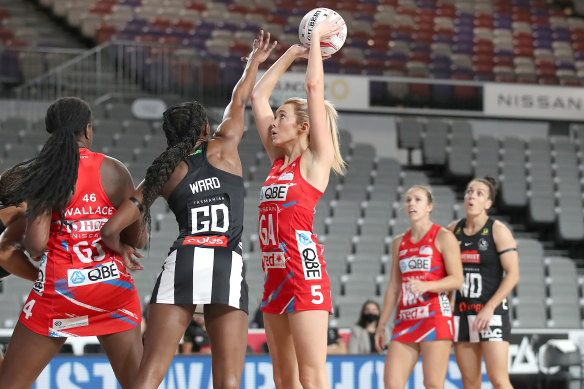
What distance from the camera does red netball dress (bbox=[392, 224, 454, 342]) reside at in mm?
6055

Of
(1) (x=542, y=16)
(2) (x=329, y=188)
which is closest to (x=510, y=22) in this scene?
(1) (x=542, y=16)

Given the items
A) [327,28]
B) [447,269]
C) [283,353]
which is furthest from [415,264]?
[327,28]

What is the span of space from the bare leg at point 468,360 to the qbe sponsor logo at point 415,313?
496 mm

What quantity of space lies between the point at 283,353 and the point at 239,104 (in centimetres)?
134

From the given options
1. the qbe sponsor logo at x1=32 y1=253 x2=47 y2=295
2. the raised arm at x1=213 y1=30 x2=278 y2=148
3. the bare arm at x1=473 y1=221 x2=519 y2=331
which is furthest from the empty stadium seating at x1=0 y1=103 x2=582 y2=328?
the qbe sponsor logo at x1=32 y1=253 x2=47 y2=295

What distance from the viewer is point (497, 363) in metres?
6.21

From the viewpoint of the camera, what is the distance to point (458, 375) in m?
8.00

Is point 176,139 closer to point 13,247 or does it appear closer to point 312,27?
point 13,247

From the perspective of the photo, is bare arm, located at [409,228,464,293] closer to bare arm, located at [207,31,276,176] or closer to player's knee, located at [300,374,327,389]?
player's knee, located at [300,374,327,389]

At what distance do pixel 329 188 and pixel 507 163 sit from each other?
11.8ft

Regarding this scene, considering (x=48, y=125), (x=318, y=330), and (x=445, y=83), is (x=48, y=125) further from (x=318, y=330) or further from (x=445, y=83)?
(x=445, y=83)

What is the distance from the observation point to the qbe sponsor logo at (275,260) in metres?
4.37

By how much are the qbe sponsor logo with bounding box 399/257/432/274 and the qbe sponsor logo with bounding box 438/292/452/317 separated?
24 centimetres

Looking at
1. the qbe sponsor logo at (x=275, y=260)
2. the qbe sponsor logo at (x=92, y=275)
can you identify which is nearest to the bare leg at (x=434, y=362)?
the qbe sponsor logo at (x=275, y=260)
